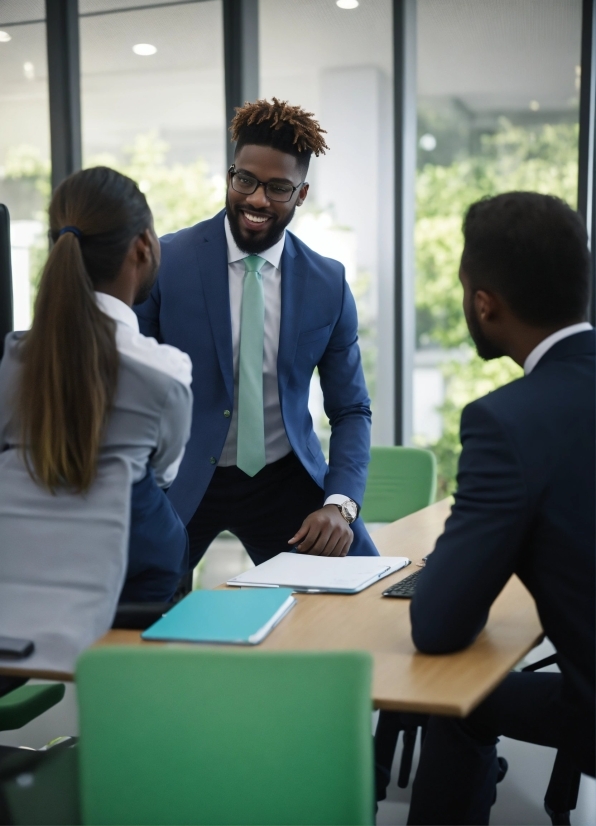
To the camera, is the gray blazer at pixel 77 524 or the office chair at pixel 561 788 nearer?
the gray blazer at pixel 77 524

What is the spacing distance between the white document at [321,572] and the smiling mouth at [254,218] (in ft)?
2.98

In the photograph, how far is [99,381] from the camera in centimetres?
154

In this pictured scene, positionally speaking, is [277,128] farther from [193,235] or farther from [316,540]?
[316,540]

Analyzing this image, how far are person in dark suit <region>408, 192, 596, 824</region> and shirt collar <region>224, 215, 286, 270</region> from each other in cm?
92

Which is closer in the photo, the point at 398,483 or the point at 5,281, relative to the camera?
the point at 5,281

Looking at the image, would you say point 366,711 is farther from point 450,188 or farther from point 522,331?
point 450,188

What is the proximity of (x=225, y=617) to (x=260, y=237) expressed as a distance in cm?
122

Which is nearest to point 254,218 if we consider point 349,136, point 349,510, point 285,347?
point 285,347

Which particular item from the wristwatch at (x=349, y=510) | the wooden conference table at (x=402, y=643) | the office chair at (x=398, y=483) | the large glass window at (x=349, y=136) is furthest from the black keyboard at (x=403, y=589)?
the large glass window at (x=349, y=136)

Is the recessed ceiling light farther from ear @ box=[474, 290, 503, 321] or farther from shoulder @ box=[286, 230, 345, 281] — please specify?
ear @ box=[474, 290, 503, 321]

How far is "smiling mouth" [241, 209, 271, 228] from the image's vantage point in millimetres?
2426

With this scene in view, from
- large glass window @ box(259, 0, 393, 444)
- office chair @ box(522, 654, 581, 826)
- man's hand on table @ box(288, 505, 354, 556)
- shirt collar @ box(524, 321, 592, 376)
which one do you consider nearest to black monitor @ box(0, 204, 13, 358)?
man's hand on table @ box(288, 505, 354, 556)

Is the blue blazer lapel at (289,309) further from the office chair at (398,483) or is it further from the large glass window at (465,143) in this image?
the large glass window at (465,143)

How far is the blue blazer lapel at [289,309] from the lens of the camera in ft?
8.11
